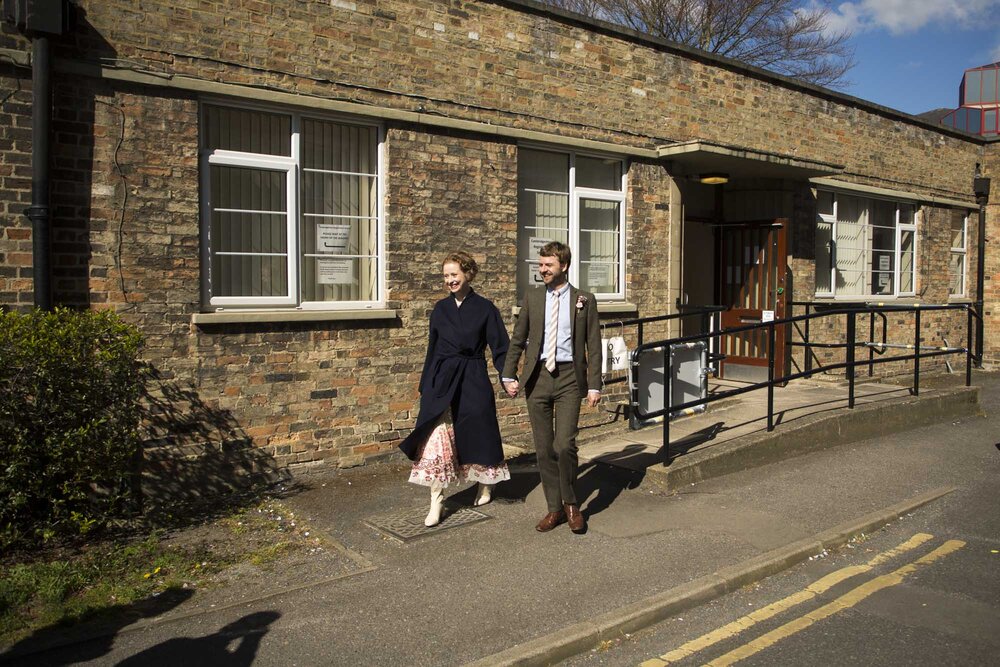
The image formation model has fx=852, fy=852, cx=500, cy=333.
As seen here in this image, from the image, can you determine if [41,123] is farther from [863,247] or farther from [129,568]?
[863,247]

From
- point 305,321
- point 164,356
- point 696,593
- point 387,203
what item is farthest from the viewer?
point 387,203

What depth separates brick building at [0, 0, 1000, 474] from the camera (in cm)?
Result: 656

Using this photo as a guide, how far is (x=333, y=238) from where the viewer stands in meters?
7.96

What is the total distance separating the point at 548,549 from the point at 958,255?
49.0ft

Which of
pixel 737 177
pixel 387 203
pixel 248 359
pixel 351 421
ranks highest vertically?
pixel 737 177

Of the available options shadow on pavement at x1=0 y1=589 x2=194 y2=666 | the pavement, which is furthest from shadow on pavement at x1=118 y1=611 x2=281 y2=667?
shadow on pavement at x1=0 y1=589 x2=194 y2=666

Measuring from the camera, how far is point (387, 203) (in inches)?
319

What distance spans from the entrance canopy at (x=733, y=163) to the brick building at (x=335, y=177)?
5cm

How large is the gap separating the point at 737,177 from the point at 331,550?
355 inches

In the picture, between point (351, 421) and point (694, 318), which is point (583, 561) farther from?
point (694, 318)

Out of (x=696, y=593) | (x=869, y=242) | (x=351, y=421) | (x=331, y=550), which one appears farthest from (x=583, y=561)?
(x=869, y=242)

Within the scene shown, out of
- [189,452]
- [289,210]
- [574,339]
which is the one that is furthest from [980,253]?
[189,452]

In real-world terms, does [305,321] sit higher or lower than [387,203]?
lower

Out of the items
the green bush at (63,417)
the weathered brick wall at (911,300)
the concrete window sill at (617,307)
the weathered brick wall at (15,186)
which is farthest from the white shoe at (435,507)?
the weathered brick wall at (911,300)
